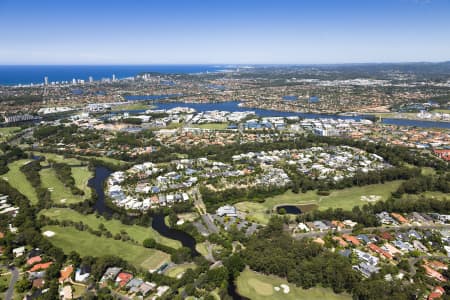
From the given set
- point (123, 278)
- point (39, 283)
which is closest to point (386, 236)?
point (123, 278)

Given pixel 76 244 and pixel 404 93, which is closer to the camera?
pixel 76 244

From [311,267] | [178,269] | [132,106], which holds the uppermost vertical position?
[132,106]

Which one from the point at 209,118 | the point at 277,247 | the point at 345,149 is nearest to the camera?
the point at 277,247

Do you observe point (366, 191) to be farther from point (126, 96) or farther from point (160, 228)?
point (126, 96)

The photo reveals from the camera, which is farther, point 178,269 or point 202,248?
point 202,248

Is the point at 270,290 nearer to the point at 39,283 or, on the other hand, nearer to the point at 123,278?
the point at 123,278

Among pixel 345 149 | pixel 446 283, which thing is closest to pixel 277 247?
pixel 446 283

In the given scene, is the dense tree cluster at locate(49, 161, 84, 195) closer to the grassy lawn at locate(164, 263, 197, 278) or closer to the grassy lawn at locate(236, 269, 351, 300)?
the grassy lawn at locate(164, 263, 197, 278)
